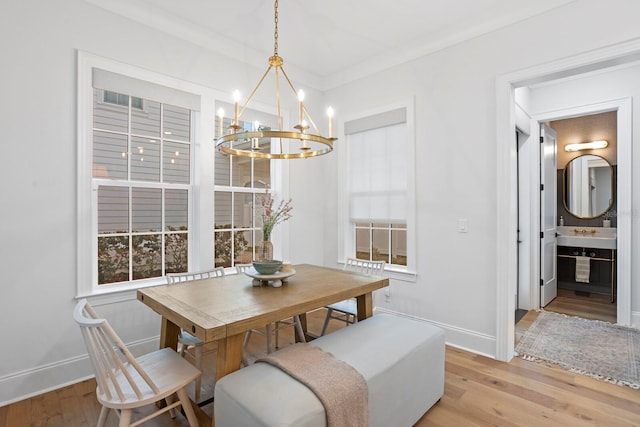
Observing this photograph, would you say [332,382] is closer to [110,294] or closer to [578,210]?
[110,294]

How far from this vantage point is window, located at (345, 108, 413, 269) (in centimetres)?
365

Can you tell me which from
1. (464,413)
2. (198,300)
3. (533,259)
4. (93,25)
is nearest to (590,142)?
(533,259)

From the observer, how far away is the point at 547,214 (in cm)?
446

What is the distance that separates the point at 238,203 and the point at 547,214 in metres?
4.03

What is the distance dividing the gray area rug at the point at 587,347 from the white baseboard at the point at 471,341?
295mm

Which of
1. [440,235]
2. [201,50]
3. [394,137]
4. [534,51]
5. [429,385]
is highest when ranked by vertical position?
[201,50]

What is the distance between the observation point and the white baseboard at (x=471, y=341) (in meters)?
2.94

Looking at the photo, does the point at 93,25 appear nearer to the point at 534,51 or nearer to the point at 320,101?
the point at 320,101

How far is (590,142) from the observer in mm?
4789

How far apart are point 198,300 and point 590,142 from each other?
5608mm

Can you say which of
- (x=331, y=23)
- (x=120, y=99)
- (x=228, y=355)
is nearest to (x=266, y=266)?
(x=228, y=355)

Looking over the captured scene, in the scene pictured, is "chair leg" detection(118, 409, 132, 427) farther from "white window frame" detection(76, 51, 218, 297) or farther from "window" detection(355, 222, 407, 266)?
"window" detection(355, 222, 407, 266)

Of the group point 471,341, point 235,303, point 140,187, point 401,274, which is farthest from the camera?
point 401,274

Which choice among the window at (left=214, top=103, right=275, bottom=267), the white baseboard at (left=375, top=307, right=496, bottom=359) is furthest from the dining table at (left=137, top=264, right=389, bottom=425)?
the white baseboard at (left=375, top=307, right=496, bottom=359)
